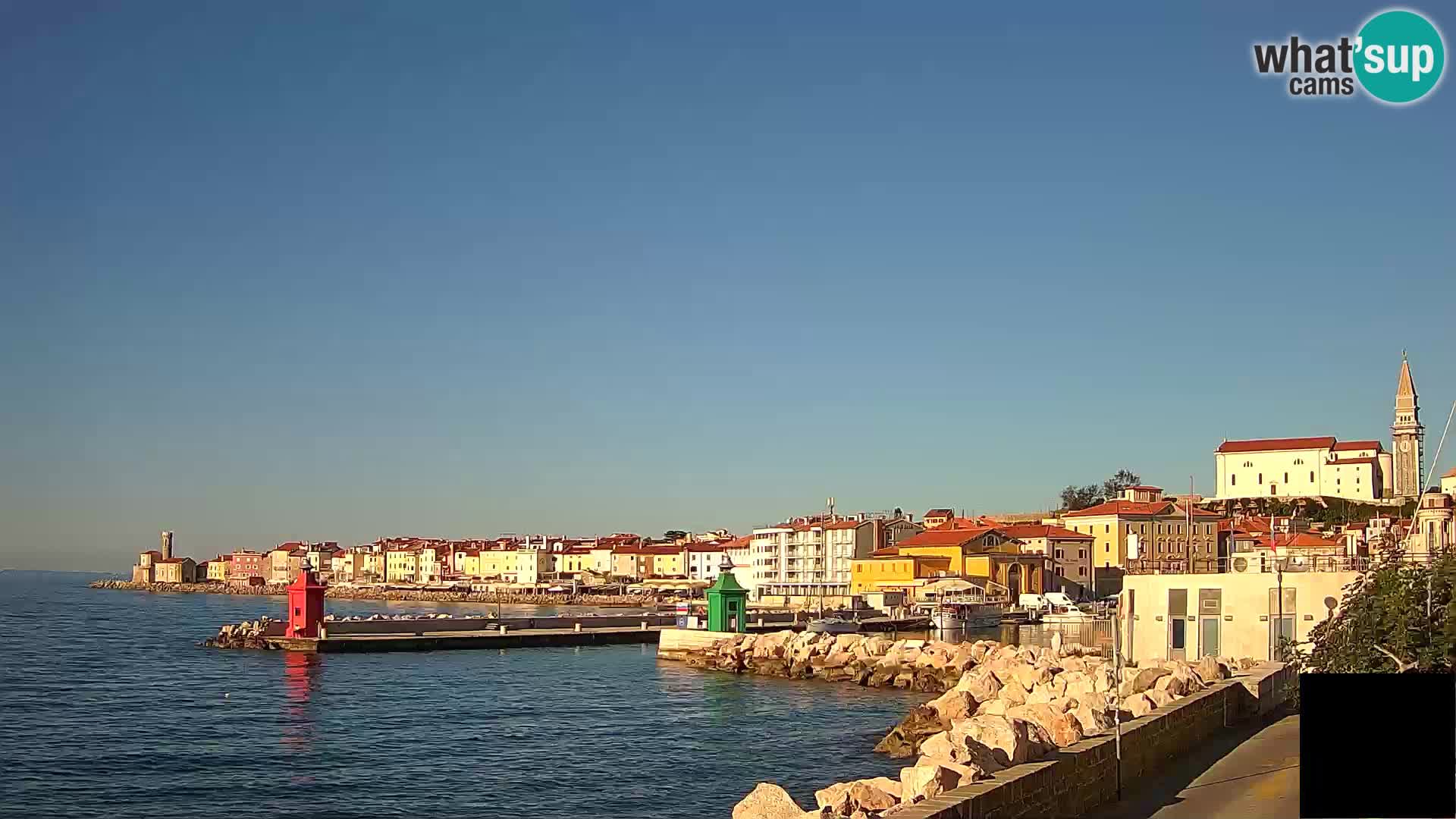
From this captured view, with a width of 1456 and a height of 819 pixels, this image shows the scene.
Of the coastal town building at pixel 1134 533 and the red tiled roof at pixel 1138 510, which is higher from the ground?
the red tiled roof at pixel 1138 510

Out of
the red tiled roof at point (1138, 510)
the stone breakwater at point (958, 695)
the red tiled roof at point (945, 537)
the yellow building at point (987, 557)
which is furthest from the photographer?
the red tiled roof at point (1138, 510)

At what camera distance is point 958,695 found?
87.1 ft

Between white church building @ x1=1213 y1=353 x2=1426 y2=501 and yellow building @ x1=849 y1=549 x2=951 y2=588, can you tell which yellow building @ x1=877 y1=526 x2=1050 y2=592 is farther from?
white church building @ x1=1213 y1=353 x2=1426 y2=501

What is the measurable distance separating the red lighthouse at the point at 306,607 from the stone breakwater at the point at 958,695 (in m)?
15.4

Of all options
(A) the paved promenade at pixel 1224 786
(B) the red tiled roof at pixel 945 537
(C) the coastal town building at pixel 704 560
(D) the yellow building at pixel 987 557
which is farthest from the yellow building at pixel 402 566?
(A) the paved promenade at pixel 1224 786

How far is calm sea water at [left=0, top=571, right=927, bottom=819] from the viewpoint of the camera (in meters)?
22.0

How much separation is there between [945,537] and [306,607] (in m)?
43.3

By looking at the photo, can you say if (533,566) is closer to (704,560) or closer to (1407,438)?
(704,560)

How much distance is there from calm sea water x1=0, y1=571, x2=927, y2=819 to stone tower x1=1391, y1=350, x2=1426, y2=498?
8167 cm

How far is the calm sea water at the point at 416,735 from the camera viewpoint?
72.2ft

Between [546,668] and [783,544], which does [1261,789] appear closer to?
[546,668]

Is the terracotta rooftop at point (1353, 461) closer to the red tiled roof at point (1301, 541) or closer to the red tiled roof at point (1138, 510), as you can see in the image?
the red tiled roof at point (1138, 510)

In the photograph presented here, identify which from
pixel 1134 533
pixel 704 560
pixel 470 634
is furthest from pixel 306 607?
pixel 704 560

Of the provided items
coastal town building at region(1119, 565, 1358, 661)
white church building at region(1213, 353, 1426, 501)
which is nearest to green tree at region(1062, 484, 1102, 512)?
white church building at region(1213, 353, 1426, 501)
